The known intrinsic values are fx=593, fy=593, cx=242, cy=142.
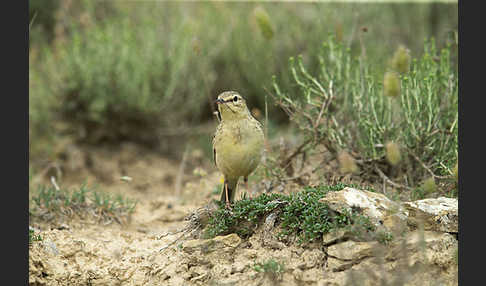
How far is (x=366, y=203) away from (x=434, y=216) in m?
0.50

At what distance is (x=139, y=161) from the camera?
345 inches

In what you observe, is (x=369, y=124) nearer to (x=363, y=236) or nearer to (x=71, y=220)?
(x=363, y=236)

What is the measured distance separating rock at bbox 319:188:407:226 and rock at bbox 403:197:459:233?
0.23ft

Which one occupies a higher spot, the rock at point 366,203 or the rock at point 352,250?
the rock at point 366,203

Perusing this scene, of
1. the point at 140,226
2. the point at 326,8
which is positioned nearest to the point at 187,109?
the point at 326,8

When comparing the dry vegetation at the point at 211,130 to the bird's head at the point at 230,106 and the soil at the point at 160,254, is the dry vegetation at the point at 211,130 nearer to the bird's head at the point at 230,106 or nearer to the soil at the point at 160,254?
the soil at the point at 160,254

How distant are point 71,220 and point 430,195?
11.0 ft

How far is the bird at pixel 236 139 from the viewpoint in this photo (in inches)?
182

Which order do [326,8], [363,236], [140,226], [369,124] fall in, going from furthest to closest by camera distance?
[326,8] → [140,226] → [369,124] → [363,236]

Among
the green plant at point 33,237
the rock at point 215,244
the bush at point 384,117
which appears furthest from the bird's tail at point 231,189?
the green plant at point 33,237

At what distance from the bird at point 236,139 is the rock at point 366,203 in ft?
2.64

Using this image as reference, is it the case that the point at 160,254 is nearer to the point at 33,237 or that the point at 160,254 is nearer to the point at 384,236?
the point at 33,237

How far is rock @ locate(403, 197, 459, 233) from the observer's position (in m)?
4.01

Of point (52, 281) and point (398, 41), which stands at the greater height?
point (398, 41)
